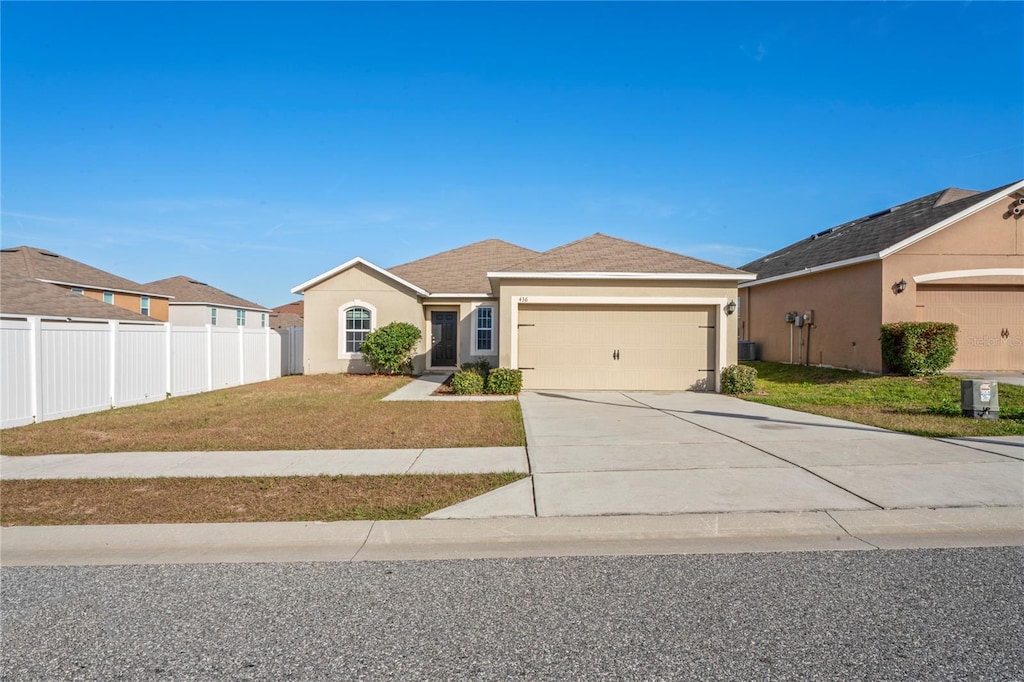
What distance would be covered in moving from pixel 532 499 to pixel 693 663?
281 cm

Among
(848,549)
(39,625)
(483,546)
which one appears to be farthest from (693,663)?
(39,625)

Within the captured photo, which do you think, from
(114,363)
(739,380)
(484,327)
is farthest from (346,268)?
(739,380)

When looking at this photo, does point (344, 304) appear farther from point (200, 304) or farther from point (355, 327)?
point (200, 304)

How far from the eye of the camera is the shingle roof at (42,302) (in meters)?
17.1

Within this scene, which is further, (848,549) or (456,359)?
(456,359)

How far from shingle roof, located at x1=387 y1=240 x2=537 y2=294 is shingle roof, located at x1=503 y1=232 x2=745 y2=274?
4.99 m

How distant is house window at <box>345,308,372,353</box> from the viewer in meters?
20.5

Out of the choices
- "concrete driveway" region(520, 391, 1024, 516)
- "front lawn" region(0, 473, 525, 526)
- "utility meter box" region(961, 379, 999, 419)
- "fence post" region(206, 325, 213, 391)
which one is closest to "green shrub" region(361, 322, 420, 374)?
"fence post" region(206, 325, 213, 391)

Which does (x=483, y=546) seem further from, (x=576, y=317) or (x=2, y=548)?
(x=576, y=317)

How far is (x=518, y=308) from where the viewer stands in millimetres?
15281

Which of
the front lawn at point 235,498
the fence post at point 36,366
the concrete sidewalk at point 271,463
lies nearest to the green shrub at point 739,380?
the concrete sidewalk at point 271,463

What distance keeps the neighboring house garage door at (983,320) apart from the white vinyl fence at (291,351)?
67.6 feet

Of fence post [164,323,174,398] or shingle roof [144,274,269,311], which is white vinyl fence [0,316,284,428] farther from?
shingle roof [144,274,269,311]

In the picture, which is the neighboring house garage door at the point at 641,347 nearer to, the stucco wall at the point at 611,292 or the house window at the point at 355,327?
the stucco wall at the point at 611,292
